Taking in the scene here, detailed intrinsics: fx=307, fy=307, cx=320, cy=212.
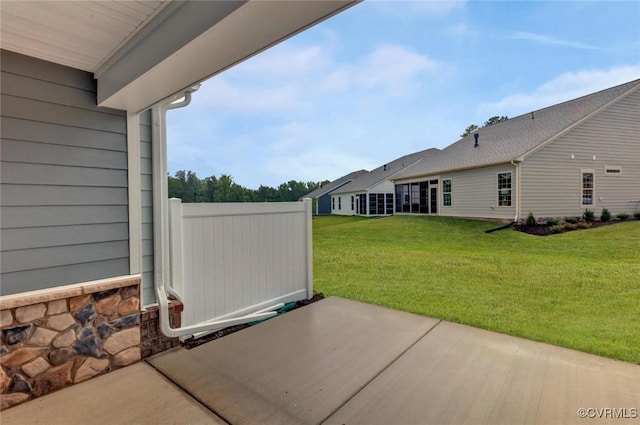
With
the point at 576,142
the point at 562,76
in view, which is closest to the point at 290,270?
the point at 576,142

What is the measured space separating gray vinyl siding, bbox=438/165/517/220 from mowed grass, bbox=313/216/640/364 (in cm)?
194

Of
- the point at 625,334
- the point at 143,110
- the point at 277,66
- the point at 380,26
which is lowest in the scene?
the point at 625,334

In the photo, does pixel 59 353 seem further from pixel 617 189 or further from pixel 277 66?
pixel 617 189

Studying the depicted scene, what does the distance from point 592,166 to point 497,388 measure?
43.3 feet

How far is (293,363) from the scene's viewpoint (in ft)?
8.29

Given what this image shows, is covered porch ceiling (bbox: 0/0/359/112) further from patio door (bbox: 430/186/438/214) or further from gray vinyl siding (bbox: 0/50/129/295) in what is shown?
patio door (bbox: 430/186/438/214)

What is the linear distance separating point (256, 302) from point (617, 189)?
1456 cm

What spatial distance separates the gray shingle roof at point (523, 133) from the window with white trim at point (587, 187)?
199 cm

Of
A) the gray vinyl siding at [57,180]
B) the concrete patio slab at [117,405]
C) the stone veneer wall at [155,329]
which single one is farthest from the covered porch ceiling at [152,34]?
the concrete patio slab at [117,405]

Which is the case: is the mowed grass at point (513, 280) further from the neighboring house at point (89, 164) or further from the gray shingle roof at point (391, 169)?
the gray shingle roof at point (391, 169)

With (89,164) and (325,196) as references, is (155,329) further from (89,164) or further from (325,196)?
(325,196)

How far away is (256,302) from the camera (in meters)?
3.62

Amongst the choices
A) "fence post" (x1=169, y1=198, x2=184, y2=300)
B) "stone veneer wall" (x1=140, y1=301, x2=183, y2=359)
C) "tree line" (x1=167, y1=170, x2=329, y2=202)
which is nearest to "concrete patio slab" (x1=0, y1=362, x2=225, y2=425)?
"stone veneer wall" (x1=140, y1=301, x2=183, y2=359)

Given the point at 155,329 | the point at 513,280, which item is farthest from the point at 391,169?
the point at 155,329
